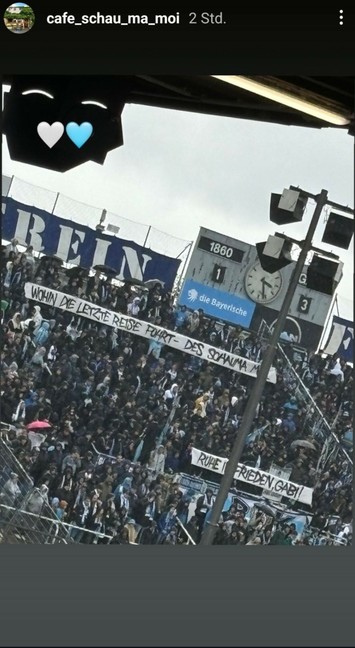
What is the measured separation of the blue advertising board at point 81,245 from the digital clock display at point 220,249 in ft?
0.41

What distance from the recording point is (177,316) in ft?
13.1

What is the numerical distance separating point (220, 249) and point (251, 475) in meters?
0.85

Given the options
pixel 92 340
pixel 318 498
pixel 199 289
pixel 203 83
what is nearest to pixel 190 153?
pixel 203 83

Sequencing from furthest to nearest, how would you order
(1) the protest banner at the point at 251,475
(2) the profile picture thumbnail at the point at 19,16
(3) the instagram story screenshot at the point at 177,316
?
(1) the protest banner at the point at 251,475 < (3) the instagram story screenshot at the point at 177,316 < (2) the profile picture thumbnail at the point at 19,16

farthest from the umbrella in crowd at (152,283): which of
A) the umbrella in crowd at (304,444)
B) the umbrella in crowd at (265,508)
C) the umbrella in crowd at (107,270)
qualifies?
the umbrella in crowd at (265,508)

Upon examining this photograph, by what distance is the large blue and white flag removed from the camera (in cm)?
403

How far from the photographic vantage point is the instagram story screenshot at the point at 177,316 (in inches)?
152

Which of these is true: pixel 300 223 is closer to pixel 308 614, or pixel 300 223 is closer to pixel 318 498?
pixel 318 498

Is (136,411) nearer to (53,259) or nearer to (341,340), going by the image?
(53,259)

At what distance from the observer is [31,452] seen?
12.8 ft

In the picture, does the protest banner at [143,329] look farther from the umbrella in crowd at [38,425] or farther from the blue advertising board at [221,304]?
the umbrella in crowd at [38,425]

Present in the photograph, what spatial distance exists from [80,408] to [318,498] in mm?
966

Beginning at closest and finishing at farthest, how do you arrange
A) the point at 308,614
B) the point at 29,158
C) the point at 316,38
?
the point at 308,614, the point at 316,38, the point at 29,158

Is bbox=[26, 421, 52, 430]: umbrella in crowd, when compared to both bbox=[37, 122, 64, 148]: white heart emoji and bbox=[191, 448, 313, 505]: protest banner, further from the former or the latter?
bbox=[37, 122, 64, 148]: white heart emoji
